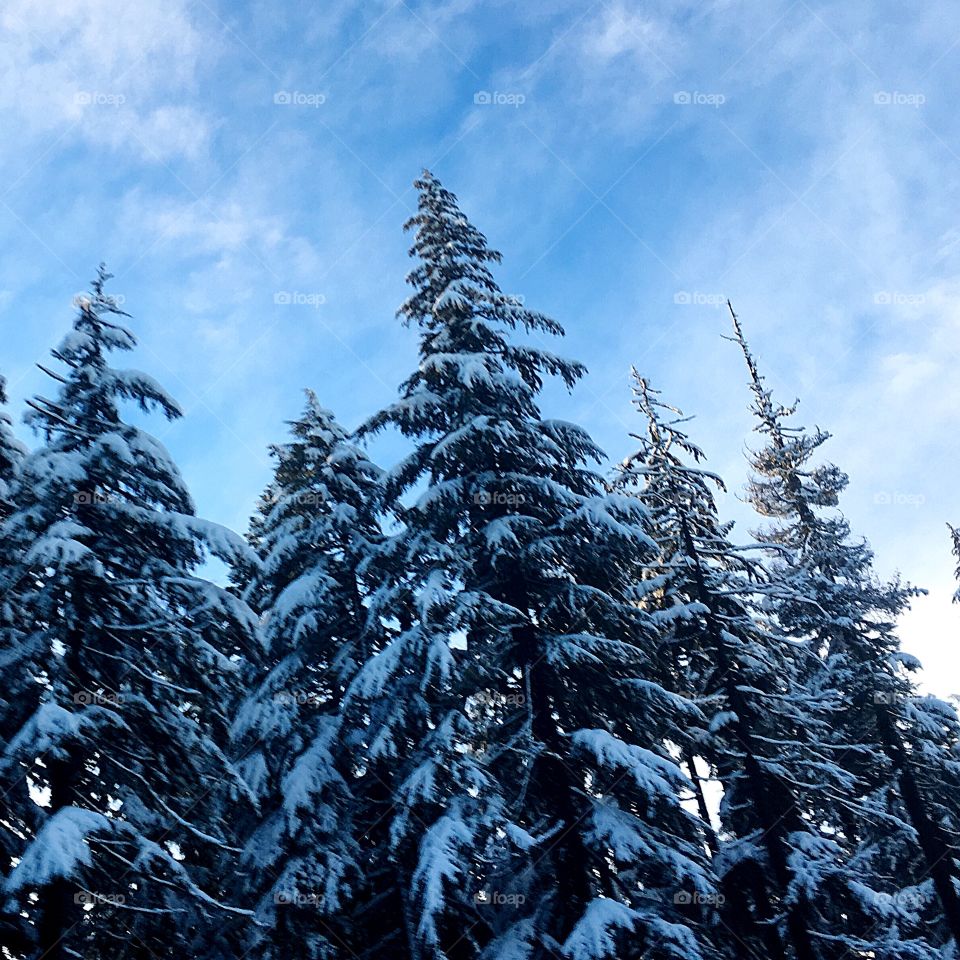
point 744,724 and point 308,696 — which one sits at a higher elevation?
point 744,724

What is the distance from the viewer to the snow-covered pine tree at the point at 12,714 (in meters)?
8.58

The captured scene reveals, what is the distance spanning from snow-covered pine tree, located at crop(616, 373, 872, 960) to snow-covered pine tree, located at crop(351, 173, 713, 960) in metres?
2.14

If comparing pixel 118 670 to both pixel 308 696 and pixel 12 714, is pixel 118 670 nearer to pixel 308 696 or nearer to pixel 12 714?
pixel 12 714

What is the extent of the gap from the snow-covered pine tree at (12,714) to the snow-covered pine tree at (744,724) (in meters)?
10.2

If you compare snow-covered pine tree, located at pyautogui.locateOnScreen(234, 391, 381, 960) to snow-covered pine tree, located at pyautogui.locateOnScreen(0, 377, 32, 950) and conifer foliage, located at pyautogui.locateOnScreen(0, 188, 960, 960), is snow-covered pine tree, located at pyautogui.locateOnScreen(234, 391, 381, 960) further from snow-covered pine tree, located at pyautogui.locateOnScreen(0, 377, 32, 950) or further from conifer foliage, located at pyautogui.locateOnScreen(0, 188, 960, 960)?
snow-covered pine tree, located at pyautogui.locateOnScreen(0, 377, 32, 950)

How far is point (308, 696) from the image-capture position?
14.8 m

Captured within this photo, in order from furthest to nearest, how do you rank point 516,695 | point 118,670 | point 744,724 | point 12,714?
1. point 744,724
2. point 516,695
3. point 118,670
4. point 12,714

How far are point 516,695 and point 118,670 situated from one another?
6.40 meters

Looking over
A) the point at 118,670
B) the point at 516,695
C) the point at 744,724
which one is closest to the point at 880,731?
the point at 744,724

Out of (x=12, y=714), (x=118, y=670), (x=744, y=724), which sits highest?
(x=744, y=724)

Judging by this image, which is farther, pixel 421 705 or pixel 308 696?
pixel 308 696

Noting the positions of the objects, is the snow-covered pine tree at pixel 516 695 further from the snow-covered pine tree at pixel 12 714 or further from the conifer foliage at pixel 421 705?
the snow-covered pine tree at pixel 12 714

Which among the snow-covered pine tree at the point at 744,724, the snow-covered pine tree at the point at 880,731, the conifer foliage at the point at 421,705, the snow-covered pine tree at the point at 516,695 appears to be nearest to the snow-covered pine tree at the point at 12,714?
the conifer foliage at the point at 421,705

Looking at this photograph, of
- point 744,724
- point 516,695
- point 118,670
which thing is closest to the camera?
point 118,670
